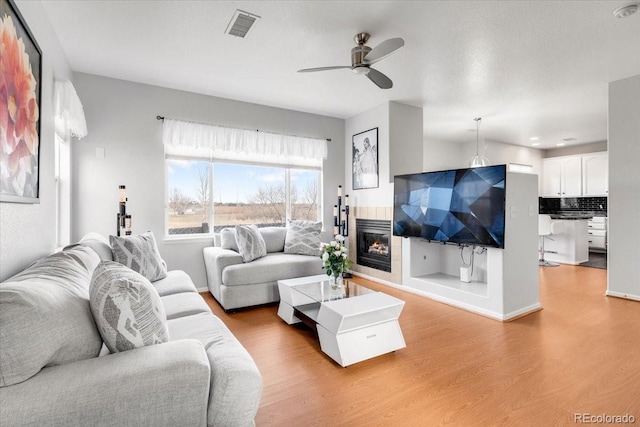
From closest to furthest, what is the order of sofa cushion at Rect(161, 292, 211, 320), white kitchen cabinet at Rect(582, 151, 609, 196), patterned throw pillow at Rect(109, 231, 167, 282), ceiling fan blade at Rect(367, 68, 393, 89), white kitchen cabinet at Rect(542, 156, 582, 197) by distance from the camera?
sofa cushion at Rect(161, 292, 211, 320) → patterned throw pillow at Rect(109, 231, 167, 282) → ceiling fan blade at Rect(367, 68, 393, 89) → white kitchen cabinet at Rect(582, 151, 609, 196) → white kitchen cabinet at Rect(542, 156, 582, 197)

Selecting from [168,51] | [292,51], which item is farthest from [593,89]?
[168,51]

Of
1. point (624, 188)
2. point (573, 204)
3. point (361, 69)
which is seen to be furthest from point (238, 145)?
point (573, 204)

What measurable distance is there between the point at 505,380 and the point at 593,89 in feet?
13.7

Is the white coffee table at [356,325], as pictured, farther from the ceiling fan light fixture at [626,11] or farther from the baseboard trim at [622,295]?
the baseboard trim at [622,295]

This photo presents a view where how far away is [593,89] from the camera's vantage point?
408 centimetres

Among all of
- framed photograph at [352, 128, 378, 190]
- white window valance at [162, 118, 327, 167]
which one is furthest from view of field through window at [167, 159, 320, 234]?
framed photograph at [352, 128, 378, 190]

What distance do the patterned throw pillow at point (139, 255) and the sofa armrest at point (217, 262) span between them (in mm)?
652

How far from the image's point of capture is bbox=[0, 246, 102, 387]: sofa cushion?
0.95 m

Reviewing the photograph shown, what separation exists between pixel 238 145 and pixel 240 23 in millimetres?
2027

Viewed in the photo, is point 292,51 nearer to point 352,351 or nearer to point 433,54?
point 433,54

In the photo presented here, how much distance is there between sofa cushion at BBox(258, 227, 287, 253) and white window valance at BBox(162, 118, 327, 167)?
1.17 metres

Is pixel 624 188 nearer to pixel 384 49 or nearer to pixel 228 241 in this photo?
pixel 384 49

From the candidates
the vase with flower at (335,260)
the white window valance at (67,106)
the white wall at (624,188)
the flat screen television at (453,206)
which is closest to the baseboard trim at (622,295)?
the white wall at (624,188)

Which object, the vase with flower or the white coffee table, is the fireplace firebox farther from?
the white coffee table
